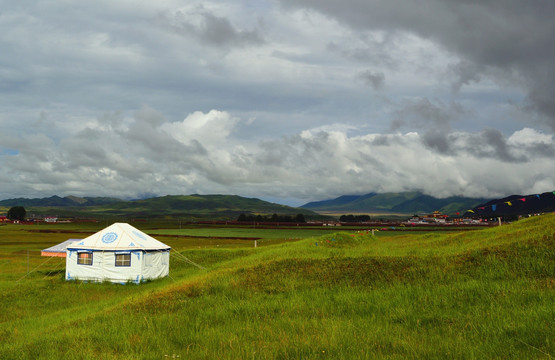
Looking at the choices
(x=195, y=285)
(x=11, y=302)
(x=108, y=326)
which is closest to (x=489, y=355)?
(x=108, y=326)

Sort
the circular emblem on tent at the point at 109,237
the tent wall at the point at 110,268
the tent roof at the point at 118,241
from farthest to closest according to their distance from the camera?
the circular emblem on tent at the point at 109,237 → the tent roof at the point at 118,241 → the tent wall at the point at 110,268

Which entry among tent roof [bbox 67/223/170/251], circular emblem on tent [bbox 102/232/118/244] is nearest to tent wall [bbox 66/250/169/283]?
tent roof [bbox 67/223/170/251]

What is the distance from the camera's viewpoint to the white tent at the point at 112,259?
33.3 m

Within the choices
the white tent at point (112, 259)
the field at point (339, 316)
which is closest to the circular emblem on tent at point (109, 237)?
the white tent at point (112, 259)

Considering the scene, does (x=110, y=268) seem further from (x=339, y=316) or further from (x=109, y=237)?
(x=339, y=316)

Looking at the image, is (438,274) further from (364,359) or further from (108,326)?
(108,326)

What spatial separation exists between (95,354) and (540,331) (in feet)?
36.0

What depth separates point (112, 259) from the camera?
3353 centimetres

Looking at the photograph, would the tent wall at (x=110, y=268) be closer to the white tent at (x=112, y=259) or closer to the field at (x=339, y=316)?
the white tent at (x=112, y=259)

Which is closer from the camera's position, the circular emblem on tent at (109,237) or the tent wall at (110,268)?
the tent wall at (110,268)

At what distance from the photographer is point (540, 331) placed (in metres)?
9.66

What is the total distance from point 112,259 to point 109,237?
2.07 m

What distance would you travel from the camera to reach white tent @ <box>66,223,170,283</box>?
3334 centimetres

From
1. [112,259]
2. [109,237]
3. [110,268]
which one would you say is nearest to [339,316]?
[112,259]
